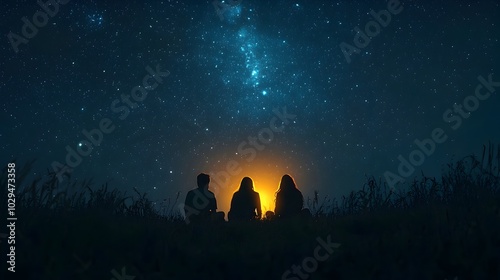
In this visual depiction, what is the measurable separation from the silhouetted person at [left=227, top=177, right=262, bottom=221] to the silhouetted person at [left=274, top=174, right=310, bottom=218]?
0.50 meters

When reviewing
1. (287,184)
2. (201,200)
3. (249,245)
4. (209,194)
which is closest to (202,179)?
(209,194)

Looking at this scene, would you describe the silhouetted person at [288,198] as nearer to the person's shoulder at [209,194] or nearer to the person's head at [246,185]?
the person's head at [246,185]

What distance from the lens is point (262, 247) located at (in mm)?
4223

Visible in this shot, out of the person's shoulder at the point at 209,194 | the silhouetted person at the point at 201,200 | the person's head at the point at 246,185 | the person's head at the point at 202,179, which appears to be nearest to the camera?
the silhouetted person at the point at 201,200

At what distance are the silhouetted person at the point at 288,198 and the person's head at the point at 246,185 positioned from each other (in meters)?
0.67

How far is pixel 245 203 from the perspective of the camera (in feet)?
31.1

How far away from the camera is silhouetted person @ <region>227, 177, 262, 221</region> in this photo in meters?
9.45

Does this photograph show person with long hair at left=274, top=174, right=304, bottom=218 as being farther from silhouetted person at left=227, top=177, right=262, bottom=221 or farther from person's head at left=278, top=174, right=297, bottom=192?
silhouetted person at left=227, top=177, right=262, bottom=221

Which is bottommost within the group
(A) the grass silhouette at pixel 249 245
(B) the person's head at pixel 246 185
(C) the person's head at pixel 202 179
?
(A) the grass silhouette at pixel 249 245

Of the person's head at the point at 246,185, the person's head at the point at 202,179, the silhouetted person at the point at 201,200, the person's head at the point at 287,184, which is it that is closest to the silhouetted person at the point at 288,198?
the person's head at the point at 287,184

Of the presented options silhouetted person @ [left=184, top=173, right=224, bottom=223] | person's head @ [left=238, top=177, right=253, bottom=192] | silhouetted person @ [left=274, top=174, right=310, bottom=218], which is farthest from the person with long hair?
silhouetted person @ [left=184, top=173, right=224, bottom=223]

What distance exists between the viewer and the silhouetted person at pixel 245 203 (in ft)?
31.0

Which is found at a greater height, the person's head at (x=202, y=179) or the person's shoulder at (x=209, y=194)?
the person's head at (x=202, y=179)

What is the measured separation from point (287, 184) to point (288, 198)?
396 mm
